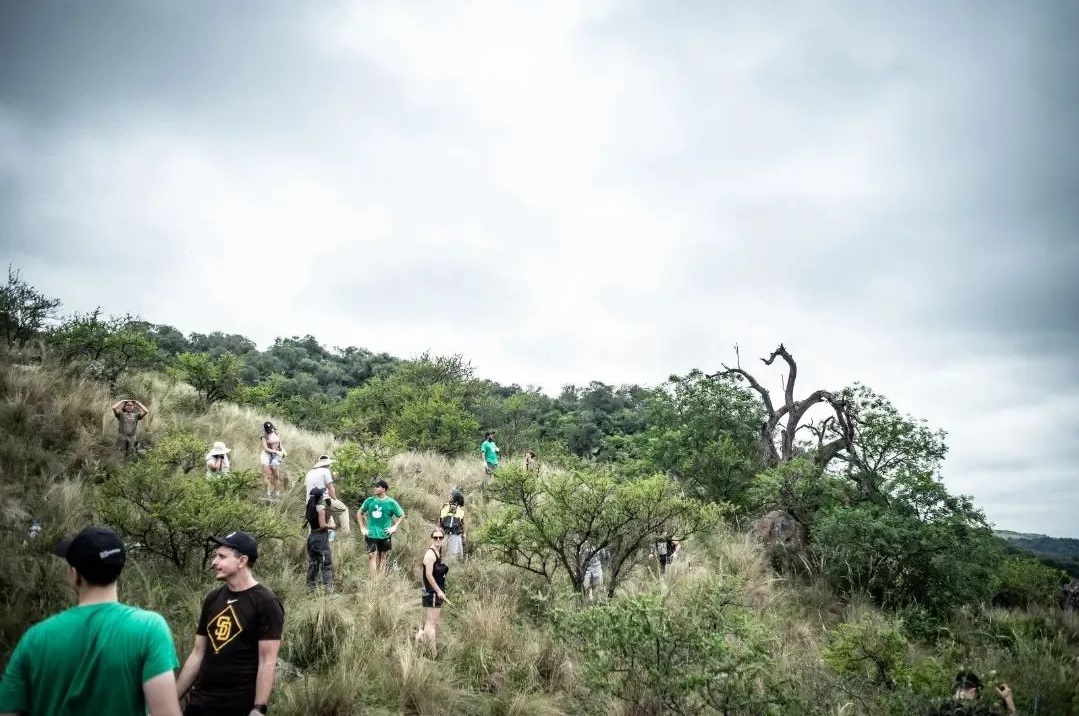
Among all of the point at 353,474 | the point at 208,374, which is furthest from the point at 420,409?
the point at 353,474

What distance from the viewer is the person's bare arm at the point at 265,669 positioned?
3.17m

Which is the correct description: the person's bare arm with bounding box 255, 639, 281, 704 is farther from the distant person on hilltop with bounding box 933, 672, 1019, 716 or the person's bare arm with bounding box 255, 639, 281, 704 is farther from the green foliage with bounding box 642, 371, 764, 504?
the green foliage with bounding box 642, 371, 764, 504

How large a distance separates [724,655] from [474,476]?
10878 millimetres

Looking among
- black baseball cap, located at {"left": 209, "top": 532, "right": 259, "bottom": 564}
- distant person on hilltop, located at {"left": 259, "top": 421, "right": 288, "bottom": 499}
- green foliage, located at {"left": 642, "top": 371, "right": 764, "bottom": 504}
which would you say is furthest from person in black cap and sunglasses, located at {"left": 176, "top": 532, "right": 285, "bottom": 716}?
green foliage, located at {"left": 642, "top": 371, "right": 764, "bottom": 504}

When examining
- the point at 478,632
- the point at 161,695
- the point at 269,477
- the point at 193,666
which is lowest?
the point at 478,632

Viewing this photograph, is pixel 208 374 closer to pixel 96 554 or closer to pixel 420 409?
pixel 420 409

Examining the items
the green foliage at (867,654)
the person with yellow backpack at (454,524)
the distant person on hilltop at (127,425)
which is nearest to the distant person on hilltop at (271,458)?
the distant person on hilltop at (127,425)

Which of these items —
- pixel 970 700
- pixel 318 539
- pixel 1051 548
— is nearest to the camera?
pixel 970 700

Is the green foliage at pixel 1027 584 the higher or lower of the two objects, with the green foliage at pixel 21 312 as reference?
lower

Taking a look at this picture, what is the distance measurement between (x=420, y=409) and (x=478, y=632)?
1581cm

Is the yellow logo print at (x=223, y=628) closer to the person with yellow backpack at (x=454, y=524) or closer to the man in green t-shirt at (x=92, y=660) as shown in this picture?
the man in green t-shirt at (x=92, y=660)

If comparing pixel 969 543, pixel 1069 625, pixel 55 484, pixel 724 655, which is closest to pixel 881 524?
pixel 969 543

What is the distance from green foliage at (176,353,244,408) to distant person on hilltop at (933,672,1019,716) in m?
16.3

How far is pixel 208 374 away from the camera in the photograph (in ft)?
50.0
